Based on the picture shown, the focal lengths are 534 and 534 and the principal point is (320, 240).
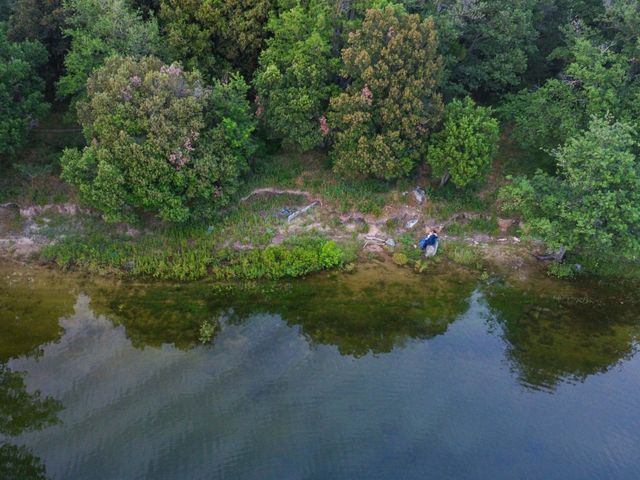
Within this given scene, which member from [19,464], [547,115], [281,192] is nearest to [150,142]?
[281,192]

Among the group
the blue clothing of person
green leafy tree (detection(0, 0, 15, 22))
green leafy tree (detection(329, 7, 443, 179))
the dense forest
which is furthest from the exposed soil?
green leafy tree (detection(0, 0, 15, 22))

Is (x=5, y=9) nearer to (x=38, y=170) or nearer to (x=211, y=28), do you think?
(x=38, y=170)

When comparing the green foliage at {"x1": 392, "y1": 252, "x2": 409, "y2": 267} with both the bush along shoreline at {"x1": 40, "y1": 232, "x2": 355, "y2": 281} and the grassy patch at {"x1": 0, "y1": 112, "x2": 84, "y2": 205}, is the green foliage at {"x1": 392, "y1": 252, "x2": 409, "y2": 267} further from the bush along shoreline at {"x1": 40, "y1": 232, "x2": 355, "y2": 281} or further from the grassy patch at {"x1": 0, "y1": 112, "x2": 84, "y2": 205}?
the grassy patch at {"x1": 0, "y1": 112, "x2": 84, "y2": 205}

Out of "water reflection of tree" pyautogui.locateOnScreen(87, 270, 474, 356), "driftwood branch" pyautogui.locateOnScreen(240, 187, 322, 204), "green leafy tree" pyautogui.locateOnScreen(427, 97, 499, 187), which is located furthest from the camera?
"driftwood branch" pyautogui.locateOnScreen(240, 187, 322, 204)

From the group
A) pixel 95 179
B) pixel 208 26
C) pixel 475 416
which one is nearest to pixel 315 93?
pixel 208 26

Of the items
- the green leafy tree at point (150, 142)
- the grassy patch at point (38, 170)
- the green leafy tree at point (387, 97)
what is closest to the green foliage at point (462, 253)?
the green leafy tree at point (387, 97)

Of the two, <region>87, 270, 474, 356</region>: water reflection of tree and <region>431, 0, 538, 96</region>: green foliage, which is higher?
<region>431, 0, 538, 96</region>: green foliage

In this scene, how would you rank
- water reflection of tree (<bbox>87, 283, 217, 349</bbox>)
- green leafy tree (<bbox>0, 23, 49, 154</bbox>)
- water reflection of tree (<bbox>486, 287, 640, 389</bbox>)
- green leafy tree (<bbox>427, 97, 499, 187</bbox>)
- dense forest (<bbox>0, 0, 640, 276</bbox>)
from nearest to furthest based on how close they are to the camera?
water reflection of tree (<bbox>486, 287, 640, 389</bbox>)
water reflection of tree (<bbox>87, 283, 217, 349</bbox>)
dense forest (<bbox>0, 0, 640, 276</bbox>)
green leafy tree (<bbox>0, 23, 49, 154</bbox>)
green leafy tree (<bbox>427, 97, 499, 187</bbox>)

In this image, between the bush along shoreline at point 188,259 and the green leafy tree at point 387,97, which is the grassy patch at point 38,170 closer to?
the bush along shoreline at point 188,259
